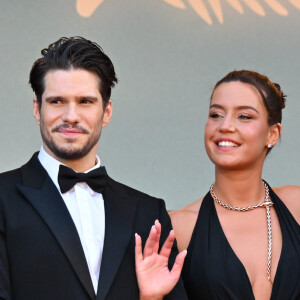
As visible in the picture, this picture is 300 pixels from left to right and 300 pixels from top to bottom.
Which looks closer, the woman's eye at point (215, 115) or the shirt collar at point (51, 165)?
the shirt collar at point (51, 165)

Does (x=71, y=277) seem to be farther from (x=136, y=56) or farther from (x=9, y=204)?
(x=136, y=56)

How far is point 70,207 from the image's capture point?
2568mm

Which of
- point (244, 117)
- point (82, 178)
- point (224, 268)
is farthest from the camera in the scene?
point (244, 117)

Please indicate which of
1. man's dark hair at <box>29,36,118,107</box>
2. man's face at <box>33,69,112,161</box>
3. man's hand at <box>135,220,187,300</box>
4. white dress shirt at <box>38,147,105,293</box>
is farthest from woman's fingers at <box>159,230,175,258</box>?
man's dark hair at <box>29,36,118,107</box>

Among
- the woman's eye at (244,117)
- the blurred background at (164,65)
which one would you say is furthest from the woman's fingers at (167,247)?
the blurred background at (164,65)

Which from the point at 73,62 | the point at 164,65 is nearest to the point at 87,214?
the point at 73,62

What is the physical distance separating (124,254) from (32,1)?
2.83 meters

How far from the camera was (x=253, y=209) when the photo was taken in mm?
3240

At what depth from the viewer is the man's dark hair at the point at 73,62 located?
2664mm

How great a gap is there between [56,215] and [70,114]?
1.11 feet

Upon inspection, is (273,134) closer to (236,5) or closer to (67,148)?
(67,148)

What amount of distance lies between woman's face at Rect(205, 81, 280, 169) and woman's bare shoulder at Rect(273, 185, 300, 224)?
21 cm

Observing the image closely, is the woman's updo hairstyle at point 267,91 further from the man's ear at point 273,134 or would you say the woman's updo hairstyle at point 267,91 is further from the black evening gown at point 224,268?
the black evening gown at point 224,268

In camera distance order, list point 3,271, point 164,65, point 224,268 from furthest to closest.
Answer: point 164,65
point 224,268
point 3,271
